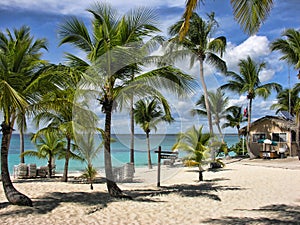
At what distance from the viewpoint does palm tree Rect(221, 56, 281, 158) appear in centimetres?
2585

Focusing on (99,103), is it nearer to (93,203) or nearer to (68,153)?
(93,203)

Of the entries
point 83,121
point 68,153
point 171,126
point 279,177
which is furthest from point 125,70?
point 279,177

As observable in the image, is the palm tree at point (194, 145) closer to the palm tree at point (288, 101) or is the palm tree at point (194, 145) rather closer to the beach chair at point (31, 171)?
the beach chair at point (31, 171)

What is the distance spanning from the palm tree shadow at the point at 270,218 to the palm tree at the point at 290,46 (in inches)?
519

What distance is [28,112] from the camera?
8383 mm

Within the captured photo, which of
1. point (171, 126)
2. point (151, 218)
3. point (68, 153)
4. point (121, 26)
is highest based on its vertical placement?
point (121, 26)

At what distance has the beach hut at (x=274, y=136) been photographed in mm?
24312

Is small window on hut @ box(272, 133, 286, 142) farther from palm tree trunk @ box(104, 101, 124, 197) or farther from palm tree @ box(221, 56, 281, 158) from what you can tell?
palm tree trunk @ box(104, 101, 124, 197)

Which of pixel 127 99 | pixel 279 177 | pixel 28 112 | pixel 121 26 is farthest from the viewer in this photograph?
pixel 279 177

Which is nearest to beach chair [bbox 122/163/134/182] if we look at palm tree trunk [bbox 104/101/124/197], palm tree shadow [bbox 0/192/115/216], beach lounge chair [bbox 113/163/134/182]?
beach lounge chair [bbox 113/163/134/182]

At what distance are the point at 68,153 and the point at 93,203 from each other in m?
5.79

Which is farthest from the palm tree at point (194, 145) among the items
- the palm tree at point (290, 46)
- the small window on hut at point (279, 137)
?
the small window on hut at point (279, 137)

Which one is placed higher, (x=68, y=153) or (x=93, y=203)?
(x=68, y=153)

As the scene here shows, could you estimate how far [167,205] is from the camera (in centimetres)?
861
